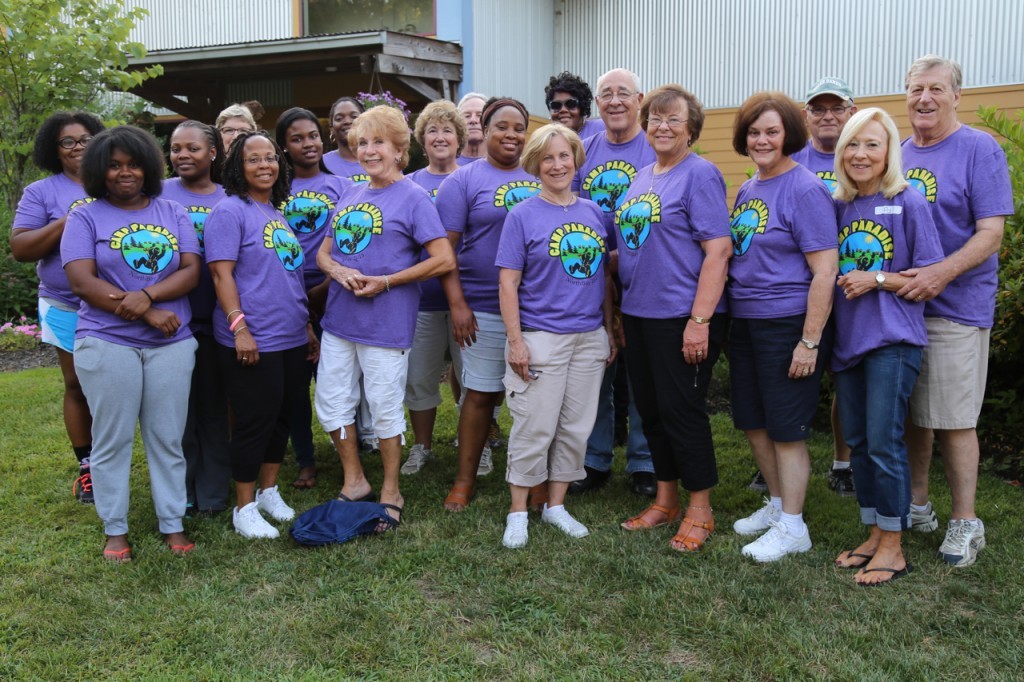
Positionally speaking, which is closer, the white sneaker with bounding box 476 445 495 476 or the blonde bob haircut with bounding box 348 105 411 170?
the blonde bob haircut with bounding box 348 105 411 170

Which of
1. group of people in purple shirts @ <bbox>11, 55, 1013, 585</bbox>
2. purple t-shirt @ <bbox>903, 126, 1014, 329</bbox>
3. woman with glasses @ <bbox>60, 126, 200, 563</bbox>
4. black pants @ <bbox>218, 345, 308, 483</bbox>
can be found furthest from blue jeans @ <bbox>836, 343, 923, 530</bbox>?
woman with glasses @ <bbox>60, 126, 200, 563</bbox>

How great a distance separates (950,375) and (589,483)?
2000 mm

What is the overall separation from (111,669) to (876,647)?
2.75 meters

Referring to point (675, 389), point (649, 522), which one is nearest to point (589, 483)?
point (649, 522)

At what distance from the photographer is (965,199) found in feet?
12.4

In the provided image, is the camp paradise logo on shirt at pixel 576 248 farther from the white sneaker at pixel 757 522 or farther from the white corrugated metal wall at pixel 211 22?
the white corrugated metal wall at pixel 211 22

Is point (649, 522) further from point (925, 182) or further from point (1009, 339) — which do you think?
point (1009, 339)

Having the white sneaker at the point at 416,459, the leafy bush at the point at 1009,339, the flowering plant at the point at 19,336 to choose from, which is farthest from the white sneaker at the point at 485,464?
the flowering plant at the point at 19,336

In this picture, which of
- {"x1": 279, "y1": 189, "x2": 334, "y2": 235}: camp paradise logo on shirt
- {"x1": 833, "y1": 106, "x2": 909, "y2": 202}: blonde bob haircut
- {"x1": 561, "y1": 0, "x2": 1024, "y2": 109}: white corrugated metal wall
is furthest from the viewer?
{"x1": 561, "y1": 0, "x2": 1024, "y2": 109}: white corrugated metal wall

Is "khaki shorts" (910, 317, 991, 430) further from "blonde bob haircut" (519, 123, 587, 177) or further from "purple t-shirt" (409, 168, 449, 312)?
"purple t-shirt" (409, 168, 449, 312)

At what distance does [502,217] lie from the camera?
4.52m

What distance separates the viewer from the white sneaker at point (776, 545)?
3900 millimetres

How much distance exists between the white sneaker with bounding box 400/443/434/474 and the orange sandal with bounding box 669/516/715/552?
1875 millimetres

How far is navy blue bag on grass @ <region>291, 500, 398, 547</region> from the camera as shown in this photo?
4129mm
